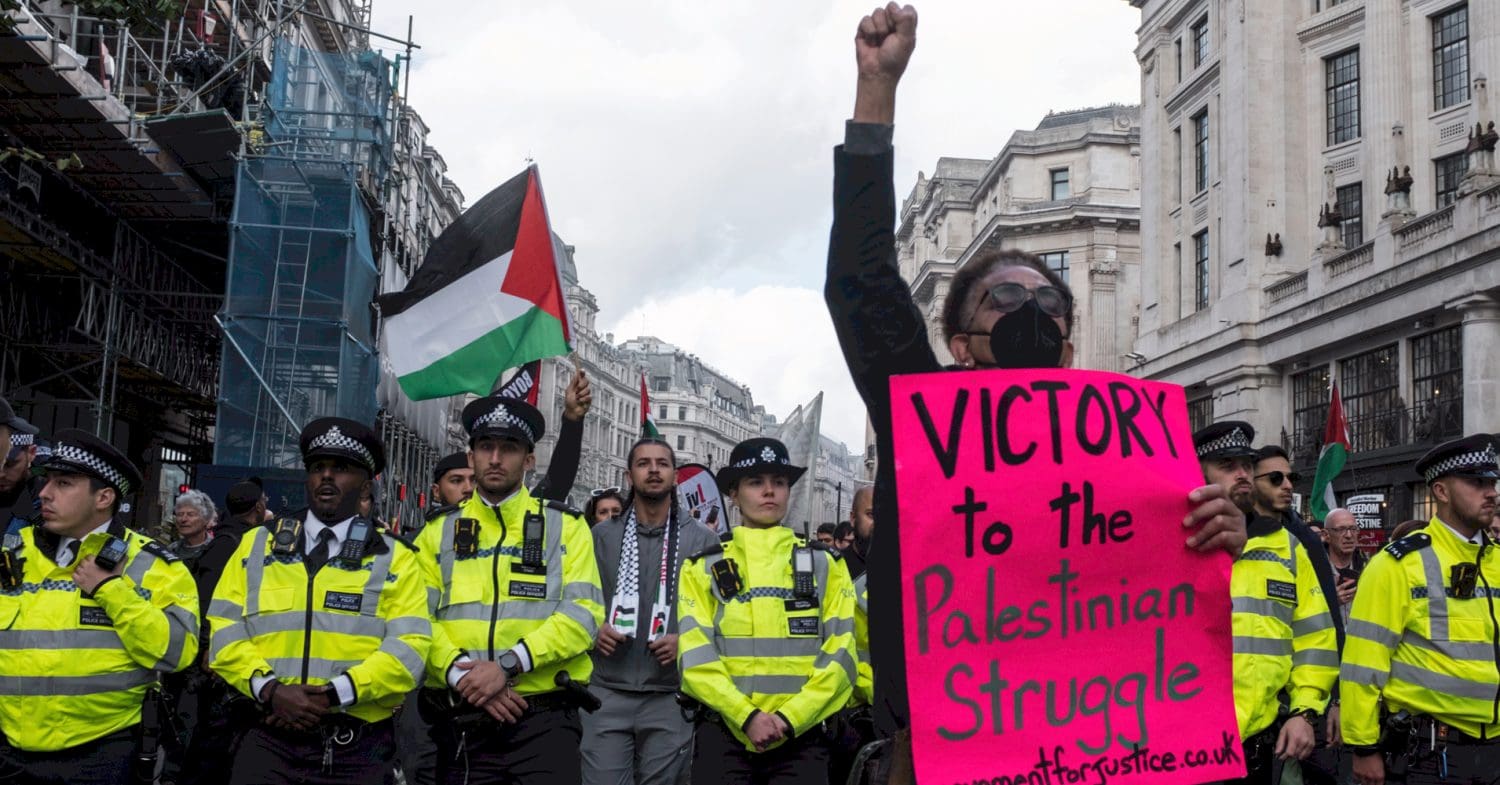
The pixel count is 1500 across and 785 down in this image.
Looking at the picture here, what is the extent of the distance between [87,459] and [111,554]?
0.44m

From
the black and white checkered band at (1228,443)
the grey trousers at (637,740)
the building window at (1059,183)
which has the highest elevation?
the building window at (1059,183)

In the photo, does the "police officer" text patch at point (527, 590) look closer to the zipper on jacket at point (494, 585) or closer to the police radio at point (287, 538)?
the zipper on jacket at point (494, 585)

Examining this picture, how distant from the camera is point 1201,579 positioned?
2684 mm

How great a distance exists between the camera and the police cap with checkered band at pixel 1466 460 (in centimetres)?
623

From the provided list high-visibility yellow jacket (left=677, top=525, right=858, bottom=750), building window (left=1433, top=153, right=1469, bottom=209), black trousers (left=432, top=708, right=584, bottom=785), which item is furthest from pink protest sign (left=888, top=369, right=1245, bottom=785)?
building window (left=1433, top=153, right=1469, bottom=209)

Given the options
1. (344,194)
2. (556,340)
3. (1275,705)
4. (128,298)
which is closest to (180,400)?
(128,298)

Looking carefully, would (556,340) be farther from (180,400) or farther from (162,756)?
(180,400)

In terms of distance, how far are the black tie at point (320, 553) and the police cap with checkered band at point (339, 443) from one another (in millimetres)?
366

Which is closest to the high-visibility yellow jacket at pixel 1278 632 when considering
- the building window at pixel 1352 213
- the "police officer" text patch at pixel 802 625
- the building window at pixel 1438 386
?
the "police officer" text patch at pixel 802 625

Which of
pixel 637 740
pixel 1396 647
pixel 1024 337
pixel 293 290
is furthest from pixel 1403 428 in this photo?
pixel 1024 337

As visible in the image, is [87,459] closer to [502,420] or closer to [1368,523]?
[502,420]

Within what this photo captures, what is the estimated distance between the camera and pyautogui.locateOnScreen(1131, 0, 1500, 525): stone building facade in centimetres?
2717

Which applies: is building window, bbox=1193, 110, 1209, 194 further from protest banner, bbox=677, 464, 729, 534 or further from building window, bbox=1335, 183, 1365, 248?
protest banner, bbox=677, 464, 729, 534

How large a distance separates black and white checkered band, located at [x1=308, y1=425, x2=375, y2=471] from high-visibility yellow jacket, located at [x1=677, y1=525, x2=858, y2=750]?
156cm
